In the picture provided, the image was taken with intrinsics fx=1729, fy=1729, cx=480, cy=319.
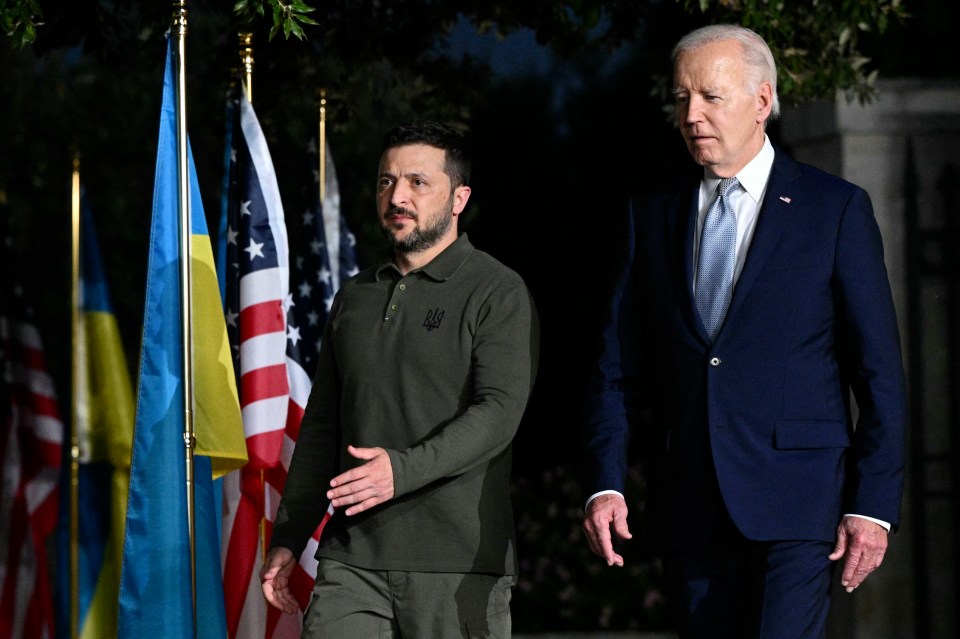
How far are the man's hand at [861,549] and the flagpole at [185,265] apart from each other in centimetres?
265

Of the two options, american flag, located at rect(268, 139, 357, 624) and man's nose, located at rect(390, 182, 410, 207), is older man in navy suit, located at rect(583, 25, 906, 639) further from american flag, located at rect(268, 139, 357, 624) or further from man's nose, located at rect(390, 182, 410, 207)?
american flag, located at rect(268, 139, 357, 624)

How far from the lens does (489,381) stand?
457cm

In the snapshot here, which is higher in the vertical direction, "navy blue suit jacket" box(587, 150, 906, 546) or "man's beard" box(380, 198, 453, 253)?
"man's beard" box(380, 198, 453, 253)

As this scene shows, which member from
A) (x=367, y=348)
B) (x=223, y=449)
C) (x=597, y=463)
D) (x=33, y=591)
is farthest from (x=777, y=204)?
(x=33, y=591)

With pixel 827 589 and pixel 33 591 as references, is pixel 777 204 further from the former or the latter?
pixel 33 591

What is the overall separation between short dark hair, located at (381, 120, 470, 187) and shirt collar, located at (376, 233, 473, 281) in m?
0.19

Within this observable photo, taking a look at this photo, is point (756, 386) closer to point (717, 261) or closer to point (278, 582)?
point (717, 261)

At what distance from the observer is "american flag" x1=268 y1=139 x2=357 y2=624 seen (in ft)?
24.2

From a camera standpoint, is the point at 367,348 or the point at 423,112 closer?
the point at 367,348

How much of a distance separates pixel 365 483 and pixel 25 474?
6.63 metres

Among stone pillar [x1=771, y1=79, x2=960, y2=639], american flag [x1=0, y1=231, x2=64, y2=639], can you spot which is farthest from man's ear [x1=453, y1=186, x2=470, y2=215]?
american flag [x1=0, y1=231, x2=64, y2=639]

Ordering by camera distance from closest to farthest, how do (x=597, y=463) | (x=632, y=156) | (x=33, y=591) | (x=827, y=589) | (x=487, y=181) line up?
(x=827, y=589)
(x=597, y=463)
(x=33, y=591)
(x=632, y=156)
(x=487, y=181)

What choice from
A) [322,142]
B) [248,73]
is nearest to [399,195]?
[248,73]

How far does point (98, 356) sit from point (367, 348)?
6.20 meters
